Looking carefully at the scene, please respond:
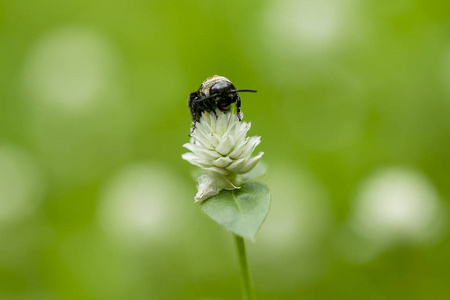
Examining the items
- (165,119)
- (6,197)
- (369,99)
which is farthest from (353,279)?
(6,197)

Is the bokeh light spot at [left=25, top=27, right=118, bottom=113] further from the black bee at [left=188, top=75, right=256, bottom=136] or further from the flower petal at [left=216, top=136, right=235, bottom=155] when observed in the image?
the flower petal at [left=216, top=136, right=235, bottom=155]

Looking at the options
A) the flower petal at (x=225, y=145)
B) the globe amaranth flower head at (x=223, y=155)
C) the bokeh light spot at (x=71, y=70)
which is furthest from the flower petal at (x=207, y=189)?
the bokeh light spot at (x=71, y=70)

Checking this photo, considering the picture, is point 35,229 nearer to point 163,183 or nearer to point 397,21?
point 163,183

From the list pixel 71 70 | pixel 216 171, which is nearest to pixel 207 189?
pixel 216 171

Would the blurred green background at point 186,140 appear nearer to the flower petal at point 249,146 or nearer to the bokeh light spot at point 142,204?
the bokeh light spot at point 142,204

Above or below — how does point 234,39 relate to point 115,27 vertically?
below

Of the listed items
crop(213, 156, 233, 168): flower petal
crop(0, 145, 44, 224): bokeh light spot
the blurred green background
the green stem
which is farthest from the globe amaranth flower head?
crop(0, 145, 44, 224): bokeh light spot
